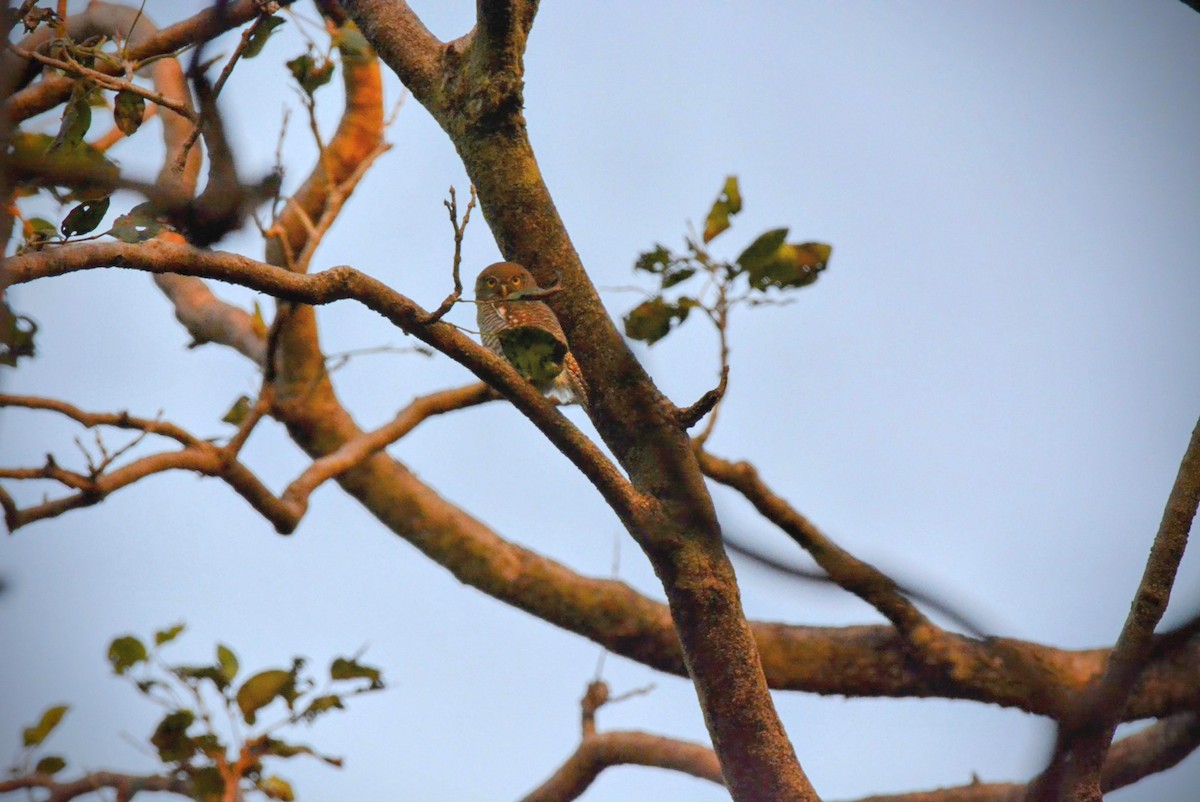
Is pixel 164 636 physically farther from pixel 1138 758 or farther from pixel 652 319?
pixel 1138 758

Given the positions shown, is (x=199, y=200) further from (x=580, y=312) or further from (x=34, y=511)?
(x=34, y=511)

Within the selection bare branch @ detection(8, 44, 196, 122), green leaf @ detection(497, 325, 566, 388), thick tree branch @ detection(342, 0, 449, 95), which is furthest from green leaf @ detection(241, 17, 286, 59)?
green leaf @ detection(497, 325, 566, 388)

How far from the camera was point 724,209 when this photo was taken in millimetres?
2668

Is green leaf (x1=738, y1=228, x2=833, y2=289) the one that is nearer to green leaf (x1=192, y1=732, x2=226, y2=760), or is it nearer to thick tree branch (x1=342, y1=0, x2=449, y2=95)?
thick tree branch (x1=342, y1=0, x2=449, y2=95)

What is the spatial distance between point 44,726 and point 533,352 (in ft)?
6.90

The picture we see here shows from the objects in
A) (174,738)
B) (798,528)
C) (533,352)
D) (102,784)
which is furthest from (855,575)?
(102,784)

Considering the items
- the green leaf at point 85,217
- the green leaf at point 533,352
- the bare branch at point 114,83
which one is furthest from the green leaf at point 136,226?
the green leaf at point 533,352

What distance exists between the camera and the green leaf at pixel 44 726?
296 centimetres

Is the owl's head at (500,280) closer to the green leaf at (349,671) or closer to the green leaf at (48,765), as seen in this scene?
the green leaf at (349,671)

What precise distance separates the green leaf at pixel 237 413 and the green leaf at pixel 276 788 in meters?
1.02

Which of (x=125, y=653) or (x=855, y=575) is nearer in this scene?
(x=855, y=575)

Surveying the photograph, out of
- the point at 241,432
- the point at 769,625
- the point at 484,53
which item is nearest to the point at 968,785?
the point at 769,625

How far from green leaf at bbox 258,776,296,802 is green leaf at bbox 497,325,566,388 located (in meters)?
1.72

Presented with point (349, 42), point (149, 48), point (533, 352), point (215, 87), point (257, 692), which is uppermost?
point (349, 42)
